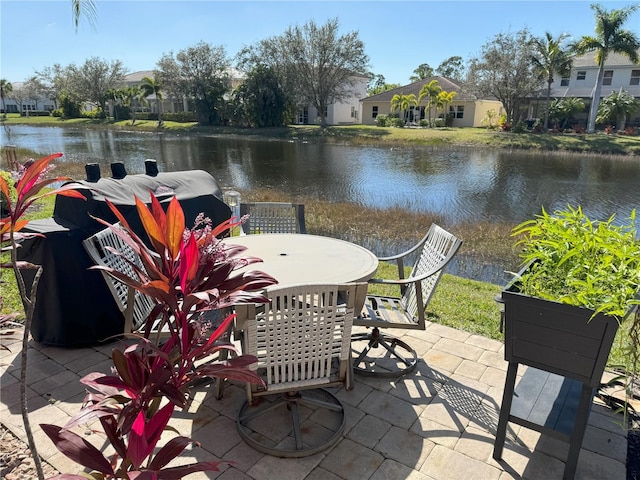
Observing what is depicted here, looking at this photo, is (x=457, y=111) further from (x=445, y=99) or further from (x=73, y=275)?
(x=73, y=275)

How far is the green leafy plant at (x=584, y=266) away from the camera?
1655 mm

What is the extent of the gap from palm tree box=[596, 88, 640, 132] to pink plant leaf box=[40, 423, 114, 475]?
112 ft

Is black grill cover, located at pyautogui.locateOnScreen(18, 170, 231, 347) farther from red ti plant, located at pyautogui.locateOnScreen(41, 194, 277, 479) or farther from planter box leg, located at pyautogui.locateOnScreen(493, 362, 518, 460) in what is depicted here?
planter box leg, located at pyautogui.locateOnScreen(493, 362, 518, 460)

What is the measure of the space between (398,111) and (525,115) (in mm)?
10666

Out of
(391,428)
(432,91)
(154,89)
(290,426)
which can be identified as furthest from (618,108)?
(154,89)

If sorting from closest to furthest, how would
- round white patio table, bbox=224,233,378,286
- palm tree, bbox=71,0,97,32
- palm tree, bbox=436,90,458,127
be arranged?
1. palm tree, bbox=71,0,97,32
2. round white patio table, bbox=224,233,378,286
3. palm tree, bbox=436,90,458,127

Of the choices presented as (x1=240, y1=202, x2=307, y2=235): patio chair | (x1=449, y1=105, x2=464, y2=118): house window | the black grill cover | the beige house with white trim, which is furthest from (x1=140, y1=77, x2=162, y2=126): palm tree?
the black grill cover

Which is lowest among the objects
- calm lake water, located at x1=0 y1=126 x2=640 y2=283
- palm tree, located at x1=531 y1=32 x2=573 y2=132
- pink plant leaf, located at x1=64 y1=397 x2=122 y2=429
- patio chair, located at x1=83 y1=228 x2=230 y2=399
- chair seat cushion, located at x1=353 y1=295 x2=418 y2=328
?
calm lake water, located at x1=0 y1=126 x2=640 y2=283

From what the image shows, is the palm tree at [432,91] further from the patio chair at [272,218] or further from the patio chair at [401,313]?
the patio chair at [401,313]

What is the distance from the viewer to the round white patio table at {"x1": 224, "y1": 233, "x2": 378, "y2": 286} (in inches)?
97.9

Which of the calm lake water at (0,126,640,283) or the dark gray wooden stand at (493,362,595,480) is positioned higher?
the dark gray wooden stand at (493,362,595,480)

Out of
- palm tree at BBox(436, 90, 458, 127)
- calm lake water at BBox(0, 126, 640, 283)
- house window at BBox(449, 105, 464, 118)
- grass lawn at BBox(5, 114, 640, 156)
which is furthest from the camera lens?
house window at BBox(449, 105, 464, 118)

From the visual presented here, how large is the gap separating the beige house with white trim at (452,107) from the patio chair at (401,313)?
33.6 meters

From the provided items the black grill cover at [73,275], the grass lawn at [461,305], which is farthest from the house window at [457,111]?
the black grill cover at [73,275]
